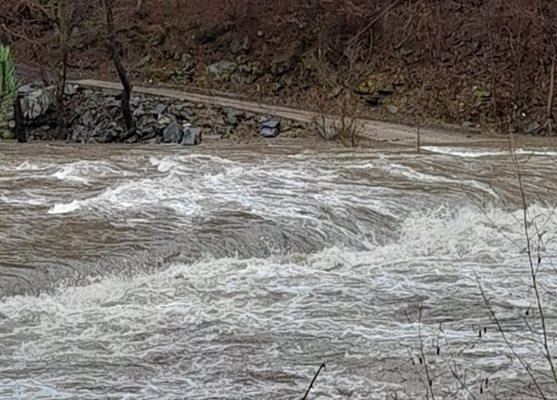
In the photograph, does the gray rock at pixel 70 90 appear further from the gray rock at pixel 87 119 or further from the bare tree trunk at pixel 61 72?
the gray rock at pixel 87 119

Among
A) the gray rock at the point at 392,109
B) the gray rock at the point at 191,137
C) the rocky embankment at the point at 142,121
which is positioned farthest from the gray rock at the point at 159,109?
the gray rock at the point at 392,109

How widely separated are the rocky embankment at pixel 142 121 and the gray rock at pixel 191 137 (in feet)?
0.17

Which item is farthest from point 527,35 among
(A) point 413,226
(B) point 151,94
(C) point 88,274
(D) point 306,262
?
(C) point 88,274

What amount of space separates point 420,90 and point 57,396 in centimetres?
1812

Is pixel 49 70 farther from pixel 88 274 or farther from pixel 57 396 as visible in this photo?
pixel 57 396

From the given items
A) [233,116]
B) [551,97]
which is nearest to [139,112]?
[233,116]

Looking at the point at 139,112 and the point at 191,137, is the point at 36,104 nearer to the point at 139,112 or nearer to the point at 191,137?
the point at 139,112

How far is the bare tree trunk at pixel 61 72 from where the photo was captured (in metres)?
19.7

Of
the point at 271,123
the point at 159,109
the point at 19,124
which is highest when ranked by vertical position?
the point at 159,109

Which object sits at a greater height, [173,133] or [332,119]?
[332,119]

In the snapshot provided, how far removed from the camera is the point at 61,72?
21000 mm

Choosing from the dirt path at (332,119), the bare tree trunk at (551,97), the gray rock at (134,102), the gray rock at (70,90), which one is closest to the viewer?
the dirt path at (332,119)

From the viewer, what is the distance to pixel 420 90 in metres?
22.0

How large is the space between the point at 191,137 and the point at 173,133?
1.13 meters
